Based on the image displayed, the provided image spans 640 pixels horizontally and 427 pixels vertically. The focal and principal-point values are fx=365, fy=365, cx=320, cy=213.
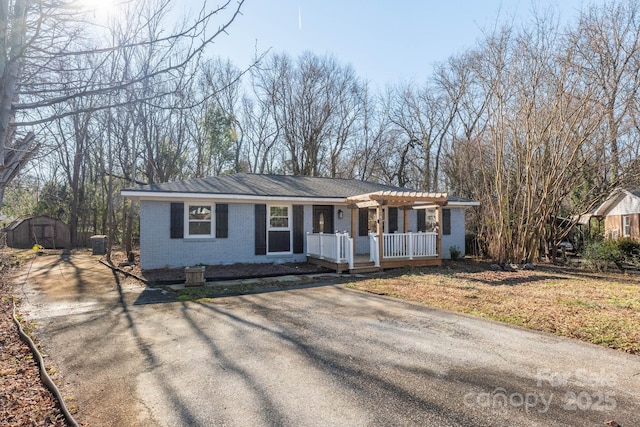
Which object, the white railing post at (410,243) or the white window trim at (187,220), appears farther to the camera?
the white railing post at (410,243)

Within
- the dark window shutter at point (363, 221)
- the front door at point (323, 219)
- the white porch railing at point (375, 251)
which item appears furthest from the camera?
the dark window shutter at point (363, 221)

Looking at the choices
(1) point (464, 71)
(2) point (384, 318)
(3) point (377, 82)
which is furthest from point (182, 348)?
(3) point (377, 82)

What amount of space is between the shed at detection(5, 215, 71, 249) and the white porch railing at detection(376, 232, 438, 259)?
68.1 ft

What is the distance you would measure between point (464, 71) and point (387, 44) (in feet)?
35.6

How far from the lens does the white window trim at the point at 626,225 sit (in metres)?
17.1

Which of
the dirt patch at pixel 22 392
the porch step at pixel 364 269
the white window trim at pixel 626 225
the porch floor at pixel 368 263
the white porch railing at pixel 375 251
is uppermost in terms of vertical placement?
the white window trim at pixel 626 225

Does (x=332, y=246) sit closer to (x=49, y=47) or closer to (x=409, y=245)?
(x=409, y=245)

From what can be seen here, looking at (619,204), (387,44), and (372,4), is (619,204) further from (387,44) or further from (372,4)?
(372,4)

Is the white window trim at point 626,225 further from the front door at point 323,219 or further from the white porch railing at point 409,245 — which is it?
the front door at point 323,219

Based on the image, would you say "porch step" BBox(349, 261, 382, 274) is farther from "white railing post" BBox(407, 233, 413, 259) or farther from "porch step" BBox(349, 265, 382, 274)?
"white railing post" BBox(407, 233, 413, 259)

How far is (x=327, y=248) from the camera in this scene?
468 inches

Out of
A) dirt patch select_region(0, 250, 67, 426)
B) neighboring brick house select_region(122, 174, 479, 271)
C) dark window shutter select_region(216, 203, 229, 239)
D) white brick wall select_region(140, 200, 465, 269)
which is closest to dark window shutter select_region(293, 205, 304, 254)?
neighboring brick house select_region(122, 174, 479, 271)

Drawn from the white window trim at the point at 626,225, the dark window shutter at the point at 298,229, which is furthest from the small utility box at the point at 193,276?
the white window trim at the point at 626,225

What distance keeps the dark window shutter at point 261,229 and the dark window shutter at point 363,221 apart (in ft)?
12.4
